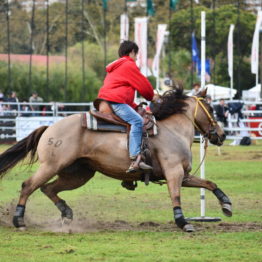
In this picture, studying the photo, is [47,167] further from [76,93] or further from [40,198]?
[76,93]

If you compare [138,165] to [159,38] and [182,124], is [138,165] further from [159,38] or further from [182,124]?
[159,38]

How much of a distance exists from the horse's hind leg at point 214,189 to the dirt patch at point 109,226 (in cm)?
28

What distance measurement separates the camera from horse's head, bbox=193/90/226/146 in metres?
13.1

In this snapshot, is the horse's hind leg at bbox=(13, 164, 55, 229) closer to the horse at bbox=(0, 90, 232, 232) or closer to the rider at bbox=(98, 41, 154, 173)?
the horse at bbox=(0, 90, 232, 232)

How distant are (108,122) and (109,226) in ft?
5.01

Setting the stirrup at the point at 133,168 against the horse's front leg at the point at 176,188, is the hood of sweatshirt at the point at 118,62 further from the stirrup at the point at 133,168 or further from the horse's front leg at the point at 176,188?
the horse's front leg at the point at 176,188

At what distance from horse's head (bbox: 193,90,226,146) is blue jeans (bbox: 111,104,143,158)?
3.90 ft

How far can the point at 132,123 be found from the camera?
1225 cm

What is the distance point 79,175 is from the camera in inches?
515

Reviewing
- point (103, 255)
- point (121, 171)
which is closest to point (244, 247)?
point (103, 255)

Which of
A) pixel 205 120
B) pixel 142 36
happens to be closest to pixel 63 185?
pixel 205 120

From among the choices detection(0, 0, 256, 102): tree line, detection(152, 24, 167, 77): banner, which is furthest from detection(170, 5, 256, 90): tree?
detection(152, 24, 167, 77): banner

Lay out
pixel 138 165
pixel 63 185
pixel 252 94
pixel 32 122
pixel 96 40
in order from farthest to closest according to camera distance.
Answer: pixel 96 40, pixel 252 94, pixel 32 122, pixel 63 185, pixel 138 165

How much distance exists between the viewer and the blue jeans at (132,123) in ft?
39.7
